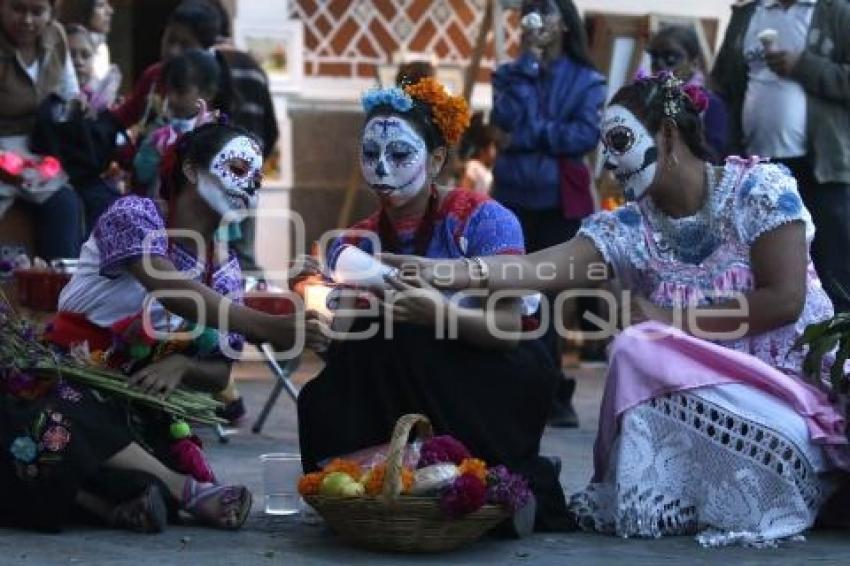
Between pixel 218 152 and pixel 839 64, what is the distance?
3.45 meters

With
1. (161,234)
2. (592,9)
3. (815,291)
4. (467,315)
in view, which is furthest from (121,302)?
(592,9)

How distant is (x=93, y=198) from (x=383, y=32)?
12.5ft

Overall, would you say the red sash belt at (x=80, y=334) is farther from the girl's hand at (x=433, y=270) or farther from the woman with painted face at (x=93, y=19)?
the woman with painted face at (x=93, y=19)

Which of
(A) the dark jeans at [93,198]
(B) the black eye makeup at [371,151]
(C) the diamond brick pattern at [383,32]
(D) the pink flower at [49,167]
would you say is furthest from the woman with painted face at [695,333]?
(C) the diamond brick pattern at [383,32]

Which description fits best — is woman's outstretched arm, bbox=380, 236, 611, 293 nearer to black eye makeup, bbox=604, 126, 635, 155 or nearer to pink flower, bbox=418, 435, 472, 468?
black eye makeup, bbox=604, 126, 635, 155

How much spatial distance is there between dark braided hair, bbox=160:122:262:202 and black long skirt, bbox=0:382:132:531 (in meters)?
0.72

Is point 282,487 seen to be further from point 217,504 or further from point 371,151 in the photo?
point 371,151

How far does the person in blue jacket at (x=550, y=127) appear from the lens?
8.28 meters

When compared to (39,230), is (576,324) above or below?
below

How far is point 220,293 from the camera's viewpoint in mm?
5773

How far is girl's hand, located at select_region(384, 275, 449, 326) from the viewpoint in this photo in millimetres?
5355

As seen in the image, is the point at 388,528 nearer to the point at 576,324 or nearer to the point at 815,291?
the point at 815,291

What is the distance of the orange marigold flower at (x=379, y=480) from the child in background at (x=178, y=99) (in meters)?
3.07

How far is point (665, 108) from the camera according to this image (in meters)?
5.77
